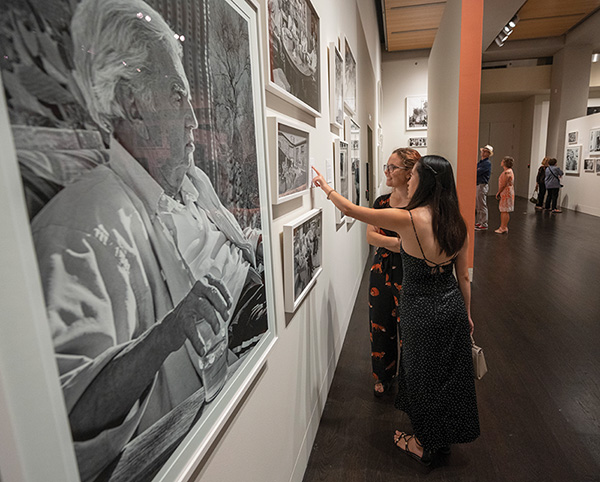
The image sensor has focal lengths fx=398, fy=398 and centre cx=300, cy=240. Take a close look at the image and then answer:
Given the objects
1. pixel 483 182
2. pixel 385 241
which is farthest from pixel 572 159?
pixel 385 241

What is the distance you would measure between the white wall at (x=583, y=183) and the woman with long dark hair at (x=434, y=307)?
13.3 metres

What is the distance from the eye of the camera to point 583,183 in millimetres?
13516

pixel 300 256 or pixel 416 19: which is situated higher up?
pixel 416 19

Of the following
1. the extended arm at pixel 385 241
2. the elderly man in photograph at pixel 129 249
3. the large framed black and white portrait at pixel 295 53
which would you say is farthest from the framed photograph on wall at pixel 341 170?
the elderly man in photograph at pixel 129 249

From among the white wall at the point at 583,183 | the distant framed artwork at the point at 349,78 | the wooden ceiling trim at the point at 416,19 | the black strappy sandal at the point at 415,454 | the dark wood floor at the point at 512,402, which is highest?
the wooden ceiling trim at the point at 416,19

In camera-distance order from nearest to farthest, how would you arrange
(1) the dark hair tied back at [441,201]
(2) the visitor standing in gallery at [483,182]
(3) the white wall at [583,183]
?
(1) the dark hair tied back at [441,201] → (2) the visitor standing in gallery at [483,182] → (3) the white wall at [583,183]

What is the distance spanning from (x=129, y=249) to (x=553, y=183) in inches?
614

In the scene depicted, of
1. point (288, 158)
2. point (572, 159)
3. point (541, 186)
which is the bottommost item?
point (541, 186)

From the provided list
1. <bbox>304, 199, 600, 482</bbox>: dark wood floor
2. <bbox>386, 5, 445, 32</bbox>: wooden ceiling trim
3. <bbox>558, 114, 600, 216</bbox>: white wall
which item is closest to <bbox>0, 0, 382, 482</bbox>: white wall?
<bbox>304, 199, 600, 482</bbox>: dark wood floor

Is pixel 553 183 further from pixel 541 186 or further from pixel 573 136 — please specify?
pixel 573 136

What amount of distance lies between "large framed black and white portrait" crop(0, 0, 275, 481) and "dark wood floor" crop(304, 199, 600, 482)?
1800mm

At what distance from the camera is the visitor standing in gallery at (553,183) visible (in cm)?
1304

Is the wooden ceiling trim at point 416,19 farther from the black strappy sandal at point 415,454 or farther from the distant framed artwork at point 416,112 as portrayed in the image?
the black strappy sandal at point 415,454

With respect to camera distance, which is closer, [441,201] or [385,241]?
[441,201]
